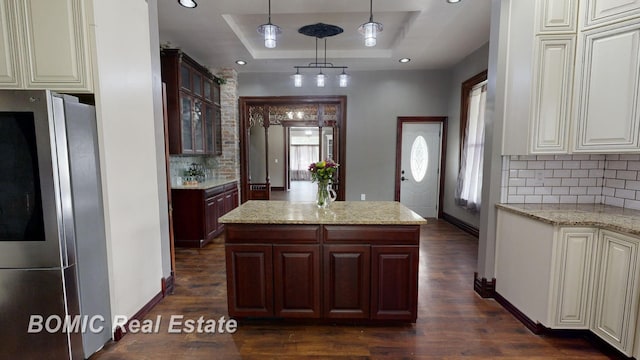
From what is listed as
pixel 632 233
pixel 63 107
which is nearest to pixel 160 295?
pixel 63 107

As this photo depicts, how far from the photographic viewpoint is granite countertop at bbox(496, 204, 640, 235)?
185 centimetres

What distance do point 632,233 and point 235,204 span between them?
4884 mm

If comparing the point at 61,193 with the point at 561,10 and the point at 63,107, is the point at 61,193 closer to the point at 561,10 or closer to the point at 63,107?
the point at 63,107

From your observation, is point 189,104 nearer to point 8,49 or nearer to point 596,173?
point 8,49

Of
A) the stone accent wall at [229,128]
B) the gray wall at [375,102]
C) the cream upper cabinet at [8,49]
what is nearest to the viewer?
the cream upper cabinet at [8,49]

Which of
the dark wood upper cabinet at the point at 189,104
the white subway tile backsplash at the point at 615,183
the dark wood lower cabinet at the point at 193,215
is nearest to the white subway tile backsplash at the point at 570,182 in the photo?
the white subway tile backsplash at the point at 615,183

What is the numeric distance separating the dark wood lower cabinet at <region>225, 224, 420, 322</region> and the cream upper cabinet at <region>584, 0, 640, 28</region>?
2.00m

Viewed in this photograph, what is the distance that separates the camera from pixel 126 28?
2109 mm

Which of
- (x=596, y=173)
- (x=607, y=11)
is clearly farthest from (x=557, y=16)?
(x=596, y=173)

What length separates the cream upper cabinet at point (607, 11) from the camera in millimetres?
1890

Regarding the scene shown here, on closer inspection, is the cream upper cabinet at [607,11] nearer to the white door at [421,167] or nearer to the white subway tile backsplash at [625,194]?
the white subway tile backsplash at [625,194]

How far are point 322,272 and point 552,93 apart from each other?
2.26 metres

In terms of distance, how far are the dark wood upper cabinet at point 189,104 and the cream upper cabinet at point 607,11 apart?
422cm

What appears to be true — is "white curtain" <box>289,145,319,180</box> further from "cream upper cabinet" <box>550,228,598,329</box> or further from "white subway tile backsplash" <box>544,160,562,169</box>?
"cream upper cabinet" <box>550,228,598,329</box>
